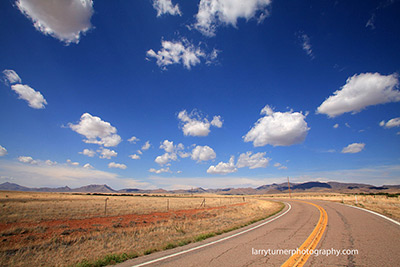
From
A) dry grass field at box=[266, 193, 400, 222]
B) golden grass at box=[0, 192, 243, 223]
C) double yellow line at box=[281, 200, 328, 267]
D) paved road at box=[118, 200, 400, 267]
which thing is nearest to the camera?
double yellow line at box=[281, 200, 328, 267]

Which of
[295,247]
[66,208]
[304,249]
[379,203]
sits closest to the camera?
[304,249]

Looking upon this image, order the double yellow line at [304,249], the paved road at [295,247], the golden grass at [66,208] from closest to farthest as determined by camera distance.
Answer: the double yellow line at [304,249] < the paved road at [295,247] < the golden grass at [66,208]

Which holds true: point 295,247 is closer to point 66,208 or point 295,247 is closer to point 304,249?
point 304,249

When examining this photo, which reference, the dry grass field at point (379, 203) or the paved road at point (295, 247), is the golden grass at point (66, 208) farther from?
the dry grass field at point (379, 203)

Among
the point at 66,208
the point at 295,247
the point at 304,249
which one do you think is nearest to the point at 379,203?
the point at 295,247

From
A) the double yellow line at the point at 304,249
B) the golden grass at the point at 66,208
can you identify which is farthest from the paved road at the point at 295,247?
the golden grass at the point at 66,208

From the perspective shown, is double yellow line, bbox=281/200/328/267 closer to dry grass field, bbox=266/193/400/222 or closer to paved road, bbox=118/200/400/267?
paved road, bbox=118/200/400/267

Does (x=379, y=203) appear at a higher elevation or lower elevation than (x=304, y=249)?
lower

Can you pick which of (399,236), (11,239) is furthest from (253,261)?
(11,239)

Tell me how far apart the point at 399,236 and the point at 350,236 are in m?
1.79

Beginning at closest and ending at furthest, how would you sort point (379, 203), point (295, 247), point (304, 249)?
point (304, 249)
point (295, 247)
point (379, 203)

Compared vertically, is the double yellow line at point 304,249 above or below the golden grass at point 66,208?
above

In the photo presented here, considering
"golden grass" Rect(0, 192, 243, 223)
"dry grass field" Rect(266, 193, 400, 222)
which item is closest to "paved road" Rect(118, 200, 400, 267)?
"dry grass field" Rect(266, 193, 400, 222)

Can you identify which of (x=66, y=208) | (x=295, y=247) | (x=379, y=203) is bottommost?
(x=66, y=208)
